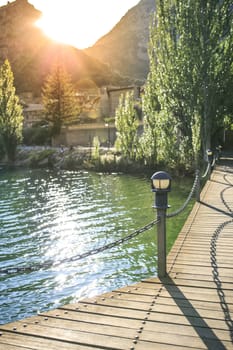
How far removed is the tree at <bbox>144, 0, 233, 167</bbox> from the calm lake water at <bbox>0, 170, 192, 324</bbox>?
10.8 feet

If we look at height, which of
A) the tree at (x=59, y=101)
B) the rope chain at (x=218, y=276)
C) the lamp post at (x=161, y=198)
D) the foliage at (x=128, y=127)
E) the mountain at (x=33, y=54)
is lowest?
the rope chain at (x=218, y=276)

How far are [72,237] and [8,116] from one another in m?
30.4

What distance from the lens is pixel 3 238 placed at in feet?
42.6

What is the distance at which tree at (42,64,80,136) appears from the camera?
1877 inches

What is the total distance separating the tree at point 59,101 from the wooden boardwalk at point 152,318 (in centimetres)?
4248

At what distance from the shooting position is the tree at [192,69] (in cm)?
2166

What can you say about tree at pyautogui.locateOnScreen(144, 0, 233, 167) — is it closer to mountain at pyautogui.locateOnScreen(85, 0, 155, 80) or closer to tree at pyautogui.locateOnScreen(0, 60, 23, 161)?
tree at pyautogui.locateOnScreen(0, 60, 23, 161)

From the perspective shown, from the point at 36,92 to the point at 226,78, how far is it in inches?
2863

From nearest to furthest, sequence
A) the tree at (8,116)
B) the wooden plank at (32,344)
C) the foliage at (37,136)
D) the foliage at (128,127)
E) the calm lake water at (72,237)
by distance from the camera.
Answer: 1. the wooden plank at (32,344)
2. the calm lake water at (72,237)
3. the foliage at (128,127)
4. the tree at (8,116)
5. the foliage at (37,136)

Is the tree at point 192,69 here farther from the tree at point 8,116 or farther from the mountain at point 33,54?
the mountain at point 33,54

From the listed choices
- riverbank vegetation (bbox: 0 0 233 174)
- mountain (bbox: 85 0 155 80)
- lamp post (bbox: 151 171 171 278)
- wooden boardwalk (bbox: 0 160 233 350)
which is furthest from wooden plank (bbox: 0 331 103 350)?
mountain (bbox: 85 0 155 80)

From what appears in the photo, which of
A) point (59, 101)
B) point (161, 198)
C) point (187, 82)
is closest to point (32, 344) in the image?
point (161, 198)

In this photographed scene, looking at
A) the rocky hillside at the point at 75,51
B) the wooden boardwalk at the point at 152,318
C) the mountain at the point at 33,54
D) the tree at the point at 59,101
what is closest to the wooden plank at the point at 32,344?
the wooden boardwalk at the point at 152,318

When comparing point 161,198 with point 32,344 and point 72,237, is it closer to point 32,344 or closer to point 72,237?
point 32,344
